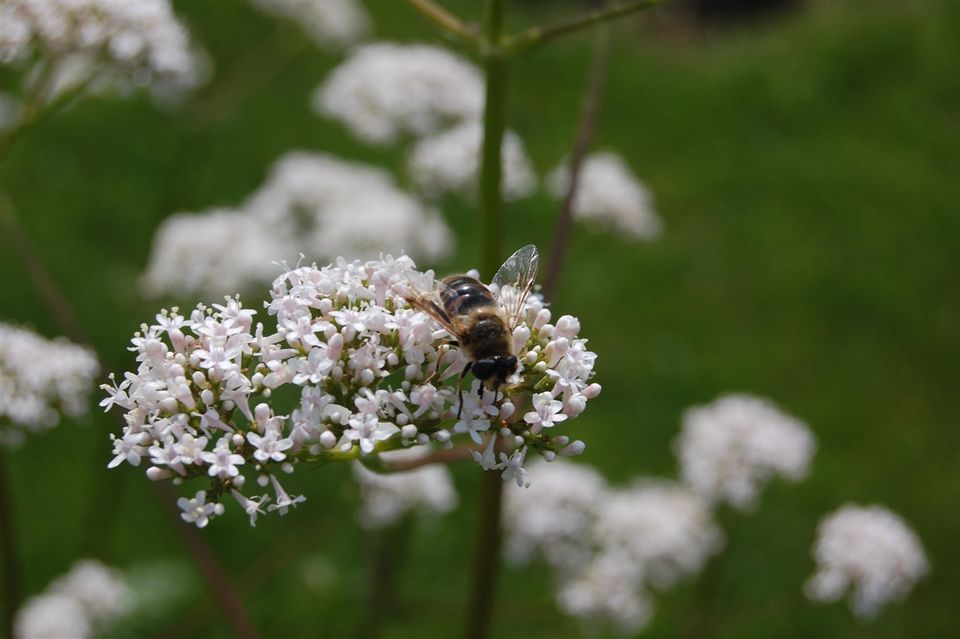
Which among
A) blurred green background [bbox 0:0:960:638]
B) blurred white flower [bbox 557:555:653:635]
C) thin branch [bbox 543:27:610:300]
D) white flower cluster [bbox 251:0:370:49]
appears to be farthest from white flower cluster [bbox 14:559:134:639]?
white flower cluster [bbox 251:0:370:49]

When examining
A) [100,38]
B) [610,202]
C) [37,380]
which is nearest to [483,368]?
[37,380]

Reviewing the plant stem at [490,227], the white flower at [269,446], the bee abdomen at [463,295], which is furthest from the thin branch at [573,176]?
the white flower at [269,446]

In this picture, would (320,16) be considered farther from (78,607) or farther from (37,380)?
(37,380)

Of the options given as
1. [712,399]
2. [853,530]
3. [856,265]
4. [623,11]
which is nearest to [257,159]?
[712,399]

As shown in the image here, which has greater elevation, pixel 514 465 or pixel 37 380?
pixel 514 465

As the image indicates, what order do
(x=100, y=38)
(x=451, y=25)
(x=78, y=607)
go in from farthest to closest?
(x=78, y=607), (x=100, y=38), (x=451, y=25)
